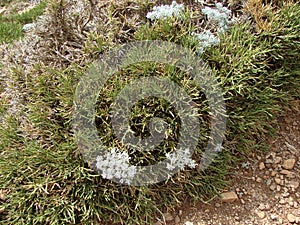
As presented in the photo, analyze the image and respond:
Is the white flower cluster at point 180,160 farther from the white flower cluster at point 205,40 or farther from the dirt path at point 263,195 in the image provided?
the white flower cluster at point 205,40

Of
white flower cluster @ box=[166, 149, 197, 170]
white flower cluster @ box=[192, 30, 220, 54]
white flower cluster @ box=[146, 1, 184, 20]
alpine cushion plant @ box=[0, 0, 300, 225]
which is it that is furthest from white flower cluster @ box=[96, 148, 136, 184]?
white flower cluster @ box=[146, 1, 184, 20]

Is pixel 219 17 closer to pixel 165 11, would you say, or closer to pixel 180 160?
pixel 165 11

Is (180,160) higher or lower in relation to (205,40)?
lower

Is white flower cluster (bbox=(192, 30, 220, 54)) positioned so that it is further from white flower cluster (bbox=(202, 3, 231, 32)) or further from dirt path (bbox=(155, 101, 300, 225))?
dirt path (bbox=(155, 101, 300, 225))

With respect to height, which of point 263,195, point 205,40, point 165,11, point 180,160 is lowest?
point 263,195

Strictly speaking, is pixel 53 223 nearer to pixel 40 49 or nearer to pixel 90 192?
pixel 90 192

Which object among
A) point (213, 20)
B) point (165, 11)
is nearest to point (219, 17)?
point (213, 20)

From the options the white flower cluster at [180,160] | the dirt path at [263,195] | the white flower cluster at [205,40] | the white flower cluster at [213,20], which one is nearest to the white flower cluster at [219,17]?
the white flower cluster at [213,20]
